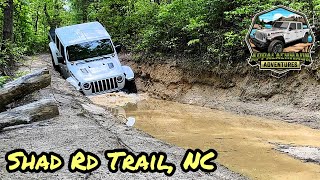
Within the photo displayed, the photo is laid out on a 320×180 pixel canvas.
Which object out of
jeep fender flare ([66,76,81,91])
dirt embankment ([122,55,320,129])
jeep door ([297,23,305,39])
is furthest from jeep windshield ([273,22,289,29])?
jeep fender flare ([66,76,81,91])

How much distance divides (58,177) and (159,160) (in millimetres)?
1511

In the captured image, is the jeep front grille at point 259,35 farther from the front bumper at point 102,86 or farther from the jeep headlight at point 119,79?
the front bumper at point 102,86

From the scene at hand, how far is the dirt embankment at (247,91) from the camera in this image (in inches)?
415

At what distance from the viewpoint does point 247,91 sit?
12.4 m

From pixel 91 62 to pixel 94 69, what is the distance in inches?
25.9

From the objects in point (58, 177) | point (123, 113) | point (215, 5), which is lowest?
point (123, 113)

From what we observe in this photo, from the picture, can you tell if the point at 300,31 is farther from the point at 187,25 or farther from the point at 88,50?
the point at 88,50

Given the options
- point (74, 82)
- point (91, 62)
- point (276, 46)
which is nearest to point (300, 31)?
point (276, 46)

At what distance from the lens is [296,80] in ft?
37.2

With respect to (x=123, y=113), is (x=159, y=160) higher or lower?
higher

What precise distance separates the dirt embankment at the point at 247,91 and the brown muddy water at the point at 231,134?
0.59 meters

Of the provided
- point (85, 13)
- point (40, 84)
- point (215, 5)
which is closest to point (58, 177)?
point (40, 84)

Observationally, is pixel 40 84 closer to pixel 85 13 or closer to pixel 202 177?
pixel 202 177

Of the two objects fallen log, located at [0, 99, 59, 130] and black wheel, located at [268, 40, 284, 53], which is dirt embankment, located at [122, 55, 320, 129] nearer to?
black wheel, located at [268, 40, 284, 53]
